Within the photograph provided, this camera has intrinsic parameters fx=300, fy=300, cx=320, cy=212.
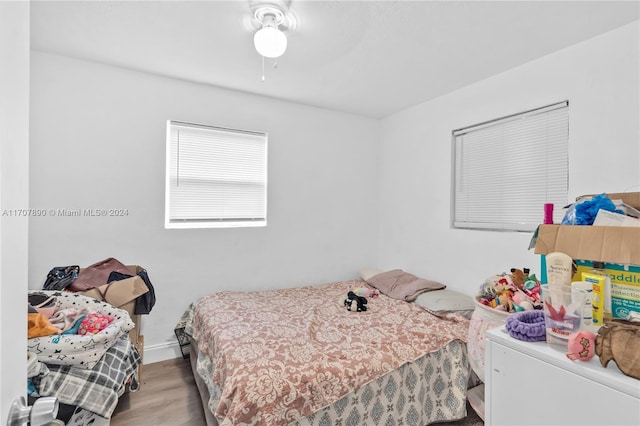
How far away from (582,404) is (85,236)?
9.98ft

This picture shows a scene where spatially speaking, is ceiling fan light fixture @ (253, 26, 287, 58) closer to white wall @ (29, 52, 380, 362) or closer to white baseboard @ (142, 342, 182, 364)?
white wall @ (29, 52, 380, 362)

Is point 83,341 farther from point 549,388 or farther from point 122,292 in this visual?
point 549,388

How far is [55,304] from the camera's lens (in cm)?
177

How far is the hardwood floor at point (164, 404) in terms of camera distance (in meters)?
1.88

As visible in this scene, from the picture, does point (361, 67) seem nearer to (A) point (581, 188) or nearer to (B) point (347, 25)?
(B) point (347, 25)

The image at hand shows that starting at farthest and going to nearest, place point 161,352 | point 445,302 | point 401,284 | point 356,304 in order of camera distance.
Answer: point 401,284
point 161,352
point 356,304
point 445,302

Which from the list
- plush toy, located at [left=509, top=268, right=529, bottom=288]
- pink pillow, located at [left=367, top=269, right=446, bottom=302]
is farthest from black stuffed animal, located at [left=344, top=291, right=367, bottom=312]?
plush toy, located at [left=509, top=268, right=529, bottom=288]

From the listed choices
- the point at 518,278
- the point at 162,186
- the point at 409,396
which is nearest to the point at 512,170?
the point at 518,278

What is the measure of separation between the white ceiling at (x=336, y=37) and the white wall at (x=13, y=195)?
55.3 inches

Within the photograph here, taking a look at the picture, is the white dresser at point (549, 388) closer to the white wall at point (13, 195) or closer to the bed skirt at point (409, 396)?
the bed skirt at point (409, 396)

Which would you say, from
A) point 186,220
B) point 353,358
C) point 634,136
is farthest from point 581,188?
point 186,220

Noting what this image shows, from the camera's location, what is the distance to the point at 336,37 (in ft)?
→ 6.57

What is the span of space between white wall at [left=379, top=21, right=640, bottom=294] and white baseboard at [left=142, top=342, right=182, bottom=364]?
2367mm

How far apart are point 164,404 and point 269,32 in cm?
249
